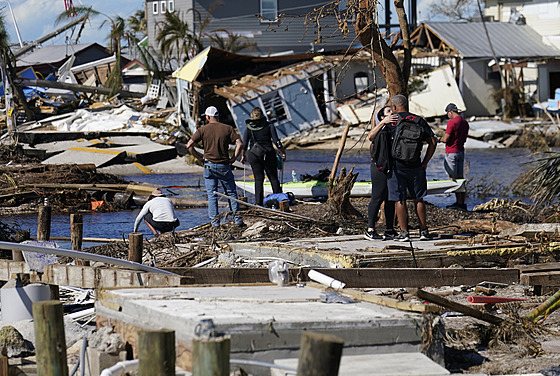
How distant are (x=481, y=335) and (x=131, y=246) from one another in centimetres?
360

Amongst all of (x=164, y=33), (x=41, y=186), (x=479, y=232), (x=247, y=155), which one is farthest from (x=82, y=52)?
(x=479, y=232)

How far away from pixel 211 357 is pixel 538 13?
5177 cm

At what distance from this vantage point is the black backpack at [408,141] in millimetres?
9961

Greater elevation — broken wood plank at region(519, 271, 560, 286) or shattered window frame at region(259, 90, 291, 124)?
broken wood plank at region(519, 271, 560, 286)

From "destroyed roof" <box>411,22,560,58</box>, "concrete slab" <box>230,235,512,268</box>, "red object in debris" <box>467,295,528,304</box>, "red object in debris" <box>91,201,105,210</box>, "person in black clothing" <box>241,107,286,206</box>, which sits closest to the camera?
"red object in debris" <box>467,295,528,304</box>

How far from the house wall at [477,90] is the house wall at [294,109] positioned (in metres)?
10.7

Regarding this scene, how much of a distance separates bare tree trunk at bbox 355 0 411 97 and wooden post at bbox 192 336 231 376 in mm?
7933

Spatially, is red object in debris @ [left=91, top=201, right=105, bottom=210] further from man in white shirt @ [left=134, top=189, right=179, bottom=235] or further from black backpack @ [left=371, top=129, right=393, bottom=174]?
black backpack @ [left=371, top=129, right=393, bottom=174]

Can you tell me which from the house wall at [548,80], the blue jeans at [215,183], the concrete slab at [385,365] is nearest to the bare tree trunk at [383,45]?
the blue jeans at [215,183]

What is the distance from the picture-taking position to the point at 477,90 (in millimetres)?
45969

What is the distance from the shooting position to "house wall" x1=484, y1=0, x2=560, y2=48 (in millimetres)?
50688

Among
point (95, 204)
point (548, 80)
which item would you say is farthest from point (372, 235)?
point (548, 80)

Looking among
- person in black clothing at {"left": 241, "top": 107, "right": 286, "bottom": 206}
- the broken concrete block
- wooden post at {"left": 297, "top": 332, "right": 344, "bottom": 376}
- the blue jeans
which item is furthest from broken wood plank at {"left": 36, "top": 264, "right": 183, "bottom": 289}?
person in black clothing at {"left": 241, "top": 107, "right": 286, "bottom": 206}

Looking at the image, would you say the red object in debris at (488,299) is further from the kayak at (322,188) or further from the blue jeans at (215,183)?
the kayak at (322,188)
